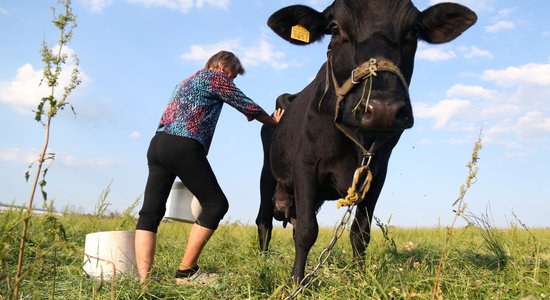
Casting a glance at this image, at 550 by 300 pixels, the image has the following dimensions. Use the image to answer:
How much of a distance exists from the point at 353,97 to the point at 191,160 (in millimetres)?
1663

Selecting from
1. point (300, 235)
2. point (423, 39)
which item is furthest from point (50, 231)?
point (423, 39)

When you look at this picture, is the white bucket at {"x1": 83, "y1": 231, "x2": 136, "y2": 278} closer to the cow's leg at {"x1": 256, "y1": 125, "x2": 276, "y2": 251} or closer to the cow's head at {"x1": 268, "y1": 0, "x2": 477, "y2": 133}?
the cow's leg at {"x1": 256, "y1": 125, "x2": 276, "y2": 251}

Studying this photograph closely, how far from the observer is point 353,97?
3.64 m

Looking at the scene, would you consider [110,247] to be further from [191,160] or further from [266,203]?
[266,203]

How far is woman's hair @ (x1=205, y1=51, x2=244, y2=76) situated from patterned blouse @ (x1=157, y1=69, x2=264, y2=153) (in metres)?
0.16

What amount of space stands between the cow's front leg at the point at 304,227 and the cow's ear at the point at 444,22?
1.57 meters

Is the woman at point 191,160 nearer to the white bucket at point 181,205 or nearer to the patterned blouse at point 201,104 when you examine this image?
the patterned blouse at point 201,104

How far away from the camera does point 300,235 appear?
4320 millimetres

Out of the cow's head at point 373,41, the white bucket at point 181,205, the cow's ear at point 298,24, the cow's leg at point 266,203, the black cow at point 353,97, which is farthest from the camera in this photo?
the cow's leg at point 266,203

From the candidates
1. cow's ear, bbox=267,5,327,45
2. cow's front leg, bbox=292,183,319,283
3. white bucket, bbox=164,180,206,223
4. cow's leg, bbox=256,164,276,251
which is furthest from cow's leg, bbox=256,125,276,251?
cow's ear, bbox=267,5,327,45

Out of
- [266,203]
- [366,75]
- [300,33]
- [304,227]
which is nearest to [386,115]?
[366,75]

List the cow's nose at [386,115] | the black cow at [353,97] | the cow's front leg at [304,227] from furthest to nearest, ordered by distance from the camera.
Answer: the cow's front leg at [304,227] < the black cow at [353,97] < the cow's nose at [386,115]

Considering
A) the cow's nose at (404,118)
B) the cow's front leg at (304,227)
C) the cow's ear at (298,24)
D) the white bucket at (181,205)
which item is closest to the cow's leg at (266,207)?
the white bucket at (181,205)

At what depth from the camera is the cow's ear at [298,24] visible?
4.50m
